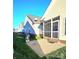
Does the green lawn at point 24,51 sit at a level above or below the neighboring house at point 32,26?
below

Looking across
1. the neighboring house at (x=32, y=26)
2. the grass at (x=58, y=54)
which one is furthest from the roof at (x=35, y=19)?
the grass at (x=58, y=54)

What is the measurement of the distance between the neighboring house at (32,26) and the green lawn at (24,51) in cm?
11

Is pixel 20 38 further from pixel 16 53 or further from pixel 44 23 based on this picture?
pixel 44 23

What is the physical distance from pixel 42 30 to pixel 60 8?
0.39 m

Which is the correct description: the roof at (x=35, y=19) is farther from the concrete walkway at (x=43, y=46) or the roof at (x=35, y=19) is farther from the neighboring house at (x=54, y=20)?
the concrete walkway at (x=43, y=46)

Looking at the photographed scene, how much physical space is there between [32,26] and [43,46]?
0.31m

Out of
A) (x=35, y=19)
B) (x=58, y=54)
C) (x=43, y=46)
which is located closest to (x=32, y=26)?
(x=35, y=19)

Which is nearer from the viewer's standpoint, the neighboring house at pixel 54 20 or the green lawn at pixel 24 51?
the green lawn at pixel 24 51

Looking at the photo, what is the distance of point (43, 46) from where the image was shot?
7.30 feet

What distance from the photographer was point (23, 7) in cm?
227

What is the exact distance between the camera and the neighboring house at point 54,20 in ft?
7.30

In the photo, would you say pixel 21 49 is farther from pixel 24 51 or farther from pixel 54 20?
pixel 54 20

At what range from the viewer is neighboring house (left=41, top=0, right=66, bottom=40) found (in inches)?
87.7
